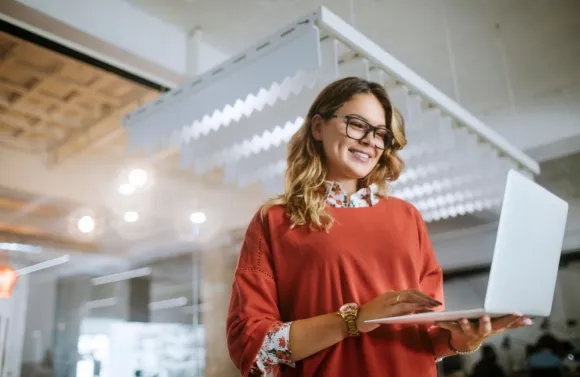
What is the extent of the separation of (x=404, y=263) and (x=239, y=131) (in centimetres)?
87

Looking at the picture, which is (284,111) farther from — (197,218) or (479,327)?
(197,218)

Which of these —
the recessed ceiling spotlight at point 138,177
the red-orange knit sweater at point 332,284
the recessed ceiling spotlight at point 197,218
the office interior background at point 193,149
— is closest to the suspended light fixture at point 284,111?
the office interior background at point 193,149

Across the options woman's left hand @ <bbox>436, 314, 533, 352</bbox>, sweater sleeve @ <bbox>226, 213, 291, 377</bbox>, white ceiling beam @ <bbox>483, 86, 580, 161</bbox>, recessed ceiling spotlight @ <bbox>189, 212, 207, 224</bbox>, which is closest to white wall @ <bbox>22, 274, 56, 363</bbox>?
recessed ceiling spotlight @ <bbox>189, 212, 207, 224</bbox>

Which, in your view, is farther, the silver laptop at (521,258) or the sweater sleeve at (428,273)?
the sweater sleeve at (428,273)

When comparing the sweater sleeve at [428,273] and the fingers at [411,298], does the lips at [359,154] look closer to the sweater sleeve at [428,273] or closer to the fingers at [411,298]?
the sweater sleeve at [428,273]

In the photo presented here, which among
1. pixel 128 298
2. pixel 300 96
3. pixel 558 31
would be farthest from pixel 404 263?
pixel 128 298

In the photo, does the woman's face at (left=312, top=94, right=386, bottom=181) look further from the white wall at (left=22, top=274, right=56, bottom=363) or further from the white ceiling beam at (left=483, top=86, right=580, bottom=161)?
the white wall at (left=22, top=274, right=56, bottom=363)

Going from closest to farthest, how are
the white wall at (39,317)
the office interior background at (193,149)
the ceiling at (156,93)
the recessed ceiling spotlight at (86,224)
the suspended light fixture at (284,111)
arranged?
the suspended light fixture at (284,111)
the office interior background at (193,149)
the ceiling at (156,93)
the white wall at (39,317)
the recessed ceiling spotlight at (86,224)

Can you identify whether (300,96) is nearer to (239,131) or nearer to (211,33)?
(239,131)

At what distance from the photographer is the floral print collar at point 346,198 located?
96cm

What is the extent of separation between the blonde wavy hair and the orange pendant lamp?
2182mm

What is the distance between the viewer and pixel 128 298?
13.5ft

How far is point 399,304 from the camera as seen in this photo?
28.8 inches

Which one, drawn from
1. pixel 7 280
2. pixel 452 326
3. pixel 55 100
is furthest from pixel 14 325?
pixel 452 326
